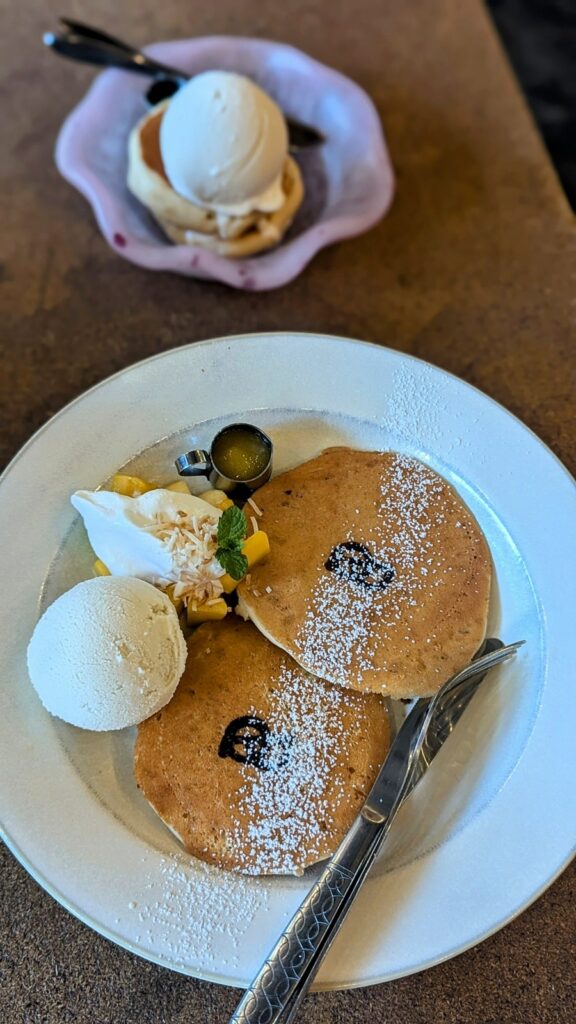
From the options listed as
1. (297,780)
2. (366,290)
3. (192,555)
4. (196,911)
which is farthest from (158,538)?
(366,290)

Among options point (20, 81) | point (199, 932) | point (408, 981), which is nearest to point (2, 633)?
point (199, 932)

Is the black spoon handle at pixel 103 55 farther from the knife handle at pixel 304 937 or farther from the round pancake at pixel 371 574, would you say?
the knife handle at pixel 304 937

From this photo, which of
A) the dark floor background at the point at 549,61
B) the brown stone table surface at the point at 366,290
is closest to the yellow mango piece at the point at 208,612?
the brown stone table surface at the point at 366,290

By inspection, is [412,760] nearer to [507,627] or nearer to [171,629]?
[507,627]

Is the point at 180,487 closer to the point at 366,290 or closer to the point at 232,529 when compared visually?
the point at 232,529

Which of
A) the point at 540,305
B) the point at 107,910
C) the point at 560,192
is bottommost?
the point at 107,910
